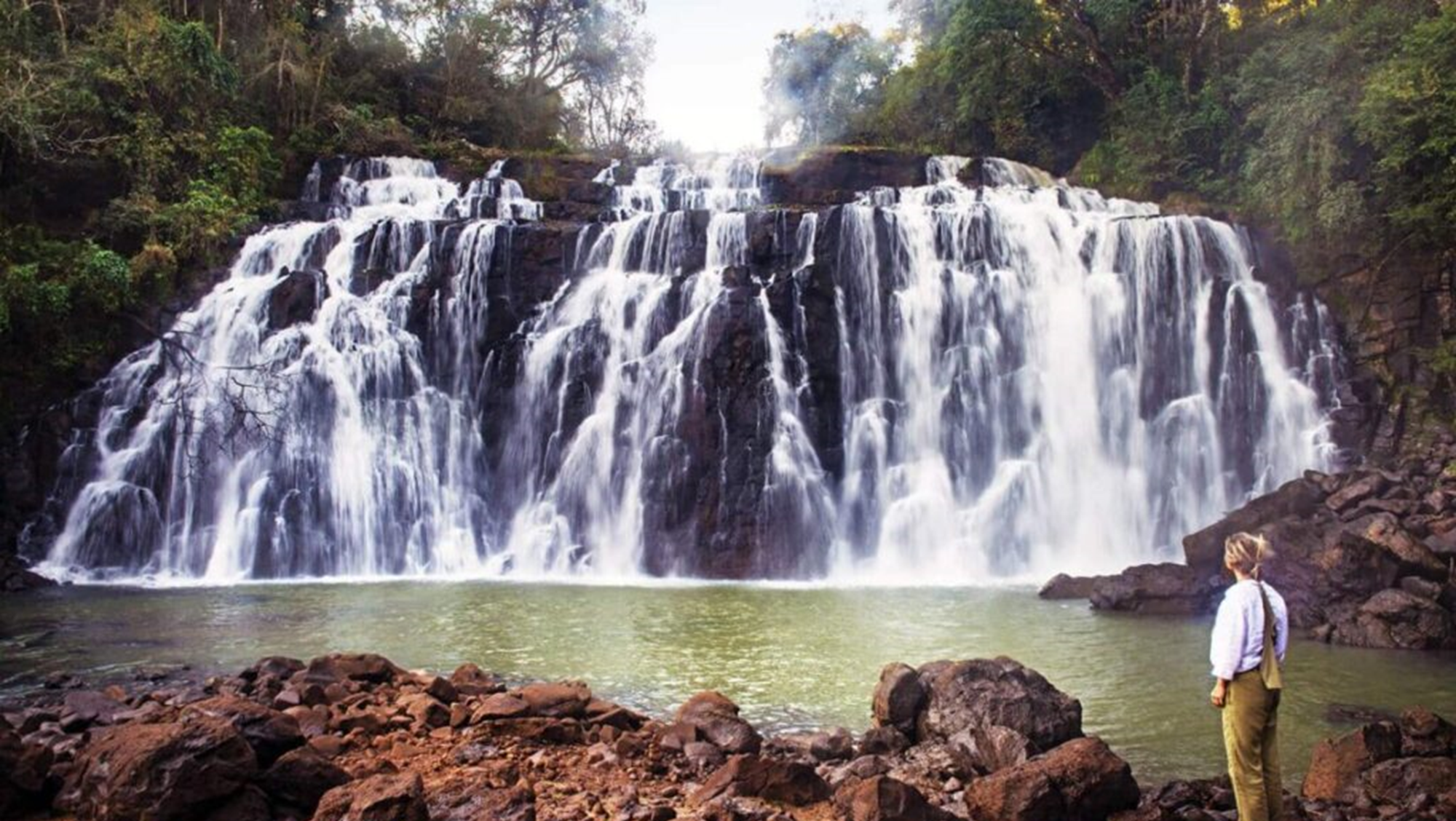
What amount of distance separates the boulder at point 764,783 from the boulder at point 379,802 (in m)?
1.71

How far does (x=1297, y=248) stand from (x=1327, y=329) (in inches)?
88.8

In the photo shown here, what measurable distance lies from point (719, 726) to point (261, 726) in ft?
→ 9.86

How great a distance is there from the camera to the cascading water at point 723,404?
2073 centimetres

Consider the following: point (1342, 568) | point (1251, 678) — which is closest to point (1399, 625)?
point (1342, 568)

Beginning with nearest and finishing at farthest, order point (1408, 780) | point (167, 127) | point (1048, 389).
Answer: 1. point (1408, 780)
2. point (1048, 389)
3. point (167, 127)

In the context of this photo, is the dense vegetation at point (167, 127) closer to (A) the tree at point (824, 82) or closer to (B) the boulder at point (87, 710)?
(B) the boulder at point (87, 710)

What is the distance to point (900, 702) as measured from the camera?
8117mm

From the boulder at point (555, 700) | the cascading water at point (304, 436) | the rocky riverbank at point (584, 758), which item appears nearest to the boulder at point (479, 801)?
the rocky riverbank at point (584, 758)

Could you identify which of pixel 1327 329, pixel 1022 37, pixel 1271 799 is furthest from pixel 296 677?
pixel 1022 37

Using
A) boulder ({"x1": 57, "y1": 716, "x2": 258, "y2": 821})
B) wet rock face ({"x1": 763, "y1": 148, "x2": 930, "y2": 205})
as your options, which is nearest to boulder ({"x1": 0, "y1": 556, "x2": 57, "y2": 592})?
boulder ({"x1": 57, "y1": 716, "x2": 258, "y2": 821})

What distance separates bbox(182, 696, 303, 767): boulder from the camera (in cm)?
605

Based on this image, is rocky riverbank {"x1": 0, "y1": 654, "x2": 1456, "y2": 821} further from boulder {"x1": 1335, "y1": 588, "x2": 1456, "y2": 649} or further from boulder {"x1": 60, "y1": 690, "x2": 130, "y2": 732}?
boulder {"x1": 1335, "y1": 588, "x2": 1456, "y2": 649}

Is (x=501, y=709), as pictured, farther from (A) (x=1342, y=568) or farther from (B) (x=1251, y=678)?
(A) (x=1342, y=568)

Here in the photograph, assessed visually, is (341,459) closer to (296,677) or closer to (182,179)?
(182,179)
